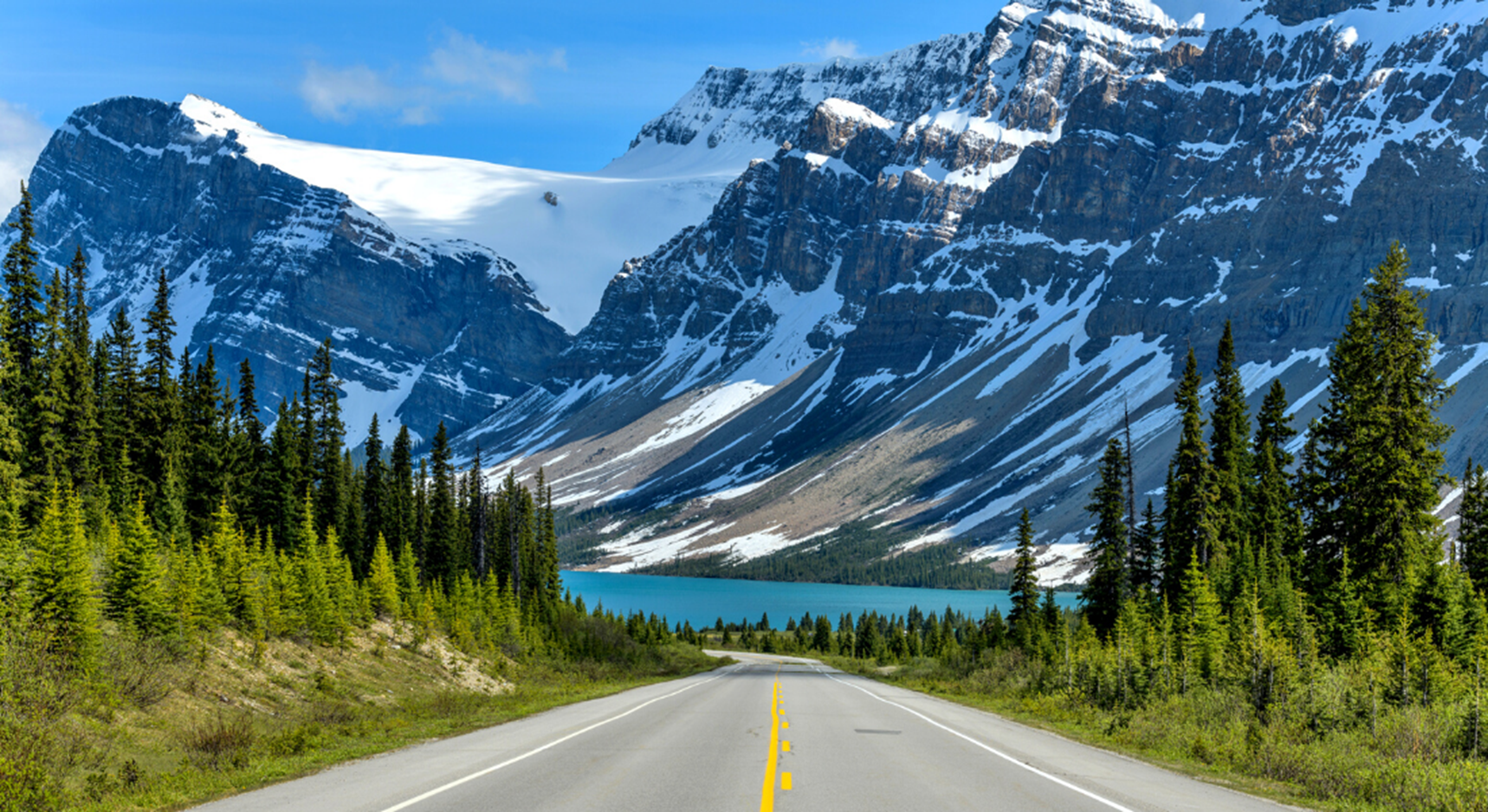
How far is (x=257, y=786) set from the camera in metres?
15.2

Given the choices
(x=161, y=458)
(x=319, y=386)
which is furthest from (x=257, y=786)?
(x=319, y=386)

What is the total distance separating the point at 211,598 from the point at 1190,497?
37.4m

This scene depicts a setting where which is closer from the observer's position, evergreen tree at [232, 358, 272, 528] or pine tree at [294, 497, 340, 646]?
pine tree at [294, 497, 340, 646]

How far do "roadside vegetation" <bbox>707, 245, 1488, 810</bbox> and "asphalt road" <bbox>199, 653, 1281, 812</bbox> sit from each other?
250 cm

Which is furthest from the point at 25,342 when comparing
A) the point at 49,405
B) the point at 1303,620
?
the point at 1303,620

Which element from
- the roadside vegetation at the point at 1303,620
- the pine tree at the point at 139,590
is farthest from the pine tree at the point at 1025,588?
the pine tree at the point at 139,590

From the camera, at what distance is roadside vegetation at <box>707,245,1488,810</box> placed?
19438 millimetres

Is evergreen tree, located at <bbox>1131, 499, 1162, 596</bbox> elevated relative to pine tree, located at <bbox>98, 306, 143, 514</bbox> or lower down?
lower down

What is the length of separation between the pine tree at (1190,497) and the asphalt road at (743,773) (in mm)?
22849

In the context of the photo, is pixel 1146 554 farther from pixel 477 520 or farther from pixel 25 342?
pixel 25 342

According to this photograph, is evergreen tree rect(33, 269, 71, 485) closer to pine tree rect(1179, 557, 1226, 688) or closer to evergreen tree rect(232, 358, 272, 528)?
evergreen tree rect(232, 358, 272, 528)

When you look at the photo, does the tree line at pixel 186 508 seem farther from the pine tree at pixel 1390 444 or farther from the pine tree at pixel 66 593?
the pine tree at pixel 1390 444

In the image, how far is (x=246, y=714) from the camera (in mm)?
21156

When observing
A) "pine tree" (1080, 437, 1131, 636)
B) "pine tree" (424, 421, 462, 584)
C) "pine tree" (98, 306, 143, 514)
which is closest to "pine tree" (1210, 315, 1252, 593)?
"pine tree" (1080, 437, 1131, 636)
